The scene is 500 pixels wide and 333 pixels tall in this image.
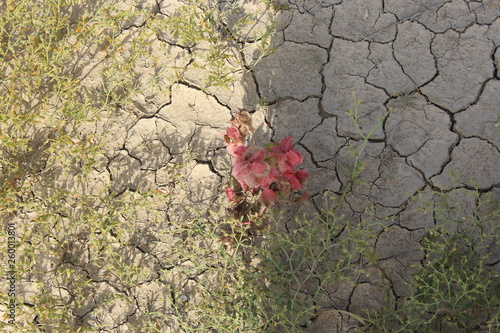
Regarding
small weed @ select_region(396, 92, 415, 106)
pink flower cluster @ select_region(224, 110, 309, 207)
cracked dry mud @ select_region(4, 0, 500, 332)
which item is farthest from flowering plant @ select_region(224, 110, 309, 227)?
small weed @ select_region(396, 92, 415, 106)

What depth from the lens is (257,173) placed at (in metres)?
2.86

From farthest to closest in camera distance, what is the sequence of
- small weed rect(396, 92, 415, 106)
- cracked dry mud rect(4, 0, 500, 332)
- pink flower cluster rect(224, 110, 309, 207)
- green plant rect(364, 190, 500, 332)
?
1. small weed rect(396, 92, 415, 106)
2. cracked dry mud rect(4, 0, 500, 332)
3. pink flower cluster rect(224, 110, 309, 207)
4. green plant rect(364, 190, 500, 332)

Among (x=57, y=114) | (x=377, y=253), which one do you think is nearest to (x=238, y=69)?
(x=57, y=114)

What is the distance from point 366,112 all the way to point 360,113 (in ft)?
0.14


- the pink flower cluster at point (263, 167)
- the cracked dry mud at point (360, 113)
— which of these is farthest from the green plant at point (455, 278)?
the pink flower cluster at point (263, 167)

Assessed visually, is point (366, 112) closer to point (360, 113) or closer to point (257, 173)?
point (360, 113)

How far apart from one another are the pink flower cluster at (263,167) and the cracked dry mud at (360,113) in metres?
0.22

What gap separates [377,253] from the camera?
3135mm

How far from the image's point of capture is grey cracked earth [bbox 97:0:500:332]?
3.17m

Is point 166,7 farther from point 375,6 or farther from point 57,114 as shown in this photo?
point 375,6

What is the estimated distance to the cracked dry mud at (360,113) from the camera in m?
3.16

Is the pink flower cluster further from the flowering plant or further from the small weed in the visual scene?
the small weed

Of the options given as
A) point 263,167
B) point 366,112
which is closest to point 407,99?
point 366,112

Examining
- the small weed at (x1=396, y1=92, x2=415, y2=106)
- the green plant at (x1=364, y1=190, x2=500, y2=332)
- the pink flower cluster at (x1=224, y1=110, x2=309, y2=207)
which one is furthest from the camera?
the small weed at (x1=396, y1=92, x2=415, y2=106)
